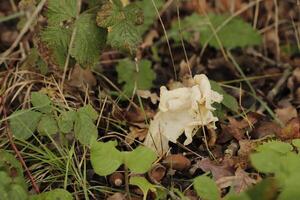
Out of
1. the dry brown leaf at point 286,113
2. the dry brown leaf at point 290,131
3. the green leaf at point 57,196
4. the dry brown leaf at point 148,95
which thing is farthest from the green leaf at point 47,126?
the dry brown leaf at point 286,113

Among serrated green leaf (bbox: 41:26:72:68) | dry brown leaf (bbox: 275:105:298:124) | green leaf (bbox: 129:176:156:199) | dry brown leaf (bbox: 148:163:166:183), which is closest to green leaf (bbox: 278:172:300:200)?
green leaf (bbox: 129:176:156:199)

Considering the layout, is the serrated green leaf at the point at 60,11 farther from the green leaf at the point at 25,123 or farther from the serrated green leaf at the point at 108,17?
the green leaf at the point at 25,123

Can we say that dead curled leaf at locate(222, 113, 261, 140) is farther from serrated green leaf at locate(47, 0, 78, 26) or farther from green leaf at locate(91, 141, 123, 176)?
serrated green leaf at locate(47, 0, 78, 26)

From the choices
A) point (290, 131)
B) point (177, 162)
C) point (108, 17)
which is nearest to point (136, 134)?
point (177, 162)

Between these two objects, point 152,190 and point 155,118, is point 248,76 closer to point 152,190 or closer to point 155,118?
point 155,118

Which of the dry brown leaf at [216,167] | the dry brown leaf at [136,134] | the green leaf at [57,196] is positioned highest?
the green leaf at [57,196]
